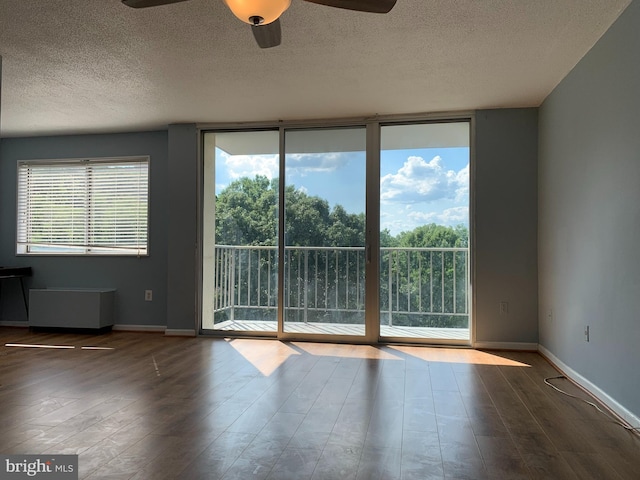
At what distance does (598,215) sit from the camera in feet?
9.11

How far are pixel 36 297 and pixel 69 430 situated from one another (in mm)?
3327

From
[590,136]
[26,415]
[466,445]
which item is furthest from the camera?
[590,136]

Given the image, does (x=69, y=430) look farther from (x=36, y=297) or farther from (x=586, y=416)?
(x=36, y=297)

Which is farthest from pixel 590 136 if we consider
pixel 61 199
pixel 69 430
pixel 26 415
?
pixel 61 199

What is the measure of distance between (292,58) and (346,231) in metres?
1.95

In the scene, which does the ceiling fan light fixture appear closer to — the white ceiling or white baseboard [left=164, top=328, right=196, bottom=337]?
the white ceiling

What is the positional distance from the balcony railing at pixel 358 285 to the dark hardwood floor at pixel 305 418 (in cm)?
69

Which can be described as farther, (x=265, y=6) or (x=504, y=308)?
(x=504, y=308)

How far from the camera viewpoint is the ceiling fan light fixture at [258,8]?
170 centimetres

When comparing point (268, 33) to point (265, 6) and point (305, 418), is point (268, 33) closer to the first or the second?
point (265, 6)

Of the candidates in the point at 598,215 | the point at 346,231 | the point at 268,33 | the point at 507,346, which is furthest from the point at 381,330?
the point at 268,33

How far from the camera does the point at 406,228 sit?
4.49 metres

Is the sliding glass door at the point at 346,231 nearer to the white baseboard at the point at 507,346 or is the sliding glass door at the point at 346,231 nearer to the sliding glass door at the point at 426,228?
the sliding glass door at the point at 426,228

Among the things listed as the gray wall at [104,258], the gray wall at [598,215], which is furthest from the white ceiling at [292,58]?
the gray wall at [104,258]
